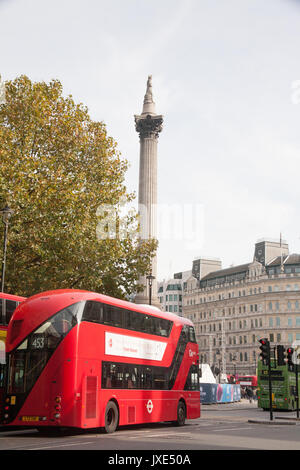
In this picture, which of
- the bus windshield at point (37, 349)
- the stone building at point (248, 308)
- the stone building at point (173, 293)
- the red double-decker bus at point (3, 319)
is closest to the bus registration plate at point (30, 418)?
the bus windshield at point (37, 349)

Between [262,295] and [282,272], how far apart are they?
561 centimetres

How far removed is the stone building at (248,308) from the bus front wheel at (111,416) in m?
82.3

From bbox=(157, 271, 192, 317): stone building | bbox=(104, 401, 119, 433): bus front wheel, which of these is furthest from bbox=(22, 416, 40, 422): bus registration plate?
bbox=(157, 271, 192, 317): stone building

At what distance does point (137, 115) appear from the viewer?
5312cm

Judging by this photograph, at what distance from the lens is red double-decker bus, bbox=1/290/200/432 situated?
16.0m

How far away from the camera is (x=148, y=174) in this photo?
50.1 m

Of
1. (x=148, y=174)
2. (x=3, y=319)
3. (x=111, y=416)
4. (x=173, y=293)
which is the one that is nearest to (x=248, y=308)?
(x=173, y=293)

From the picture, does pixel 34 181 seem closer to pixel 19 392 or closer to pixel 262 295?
pixel 19 392

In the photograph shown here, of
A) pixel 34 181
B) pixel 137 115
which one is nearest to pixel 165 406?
pixel 34 181

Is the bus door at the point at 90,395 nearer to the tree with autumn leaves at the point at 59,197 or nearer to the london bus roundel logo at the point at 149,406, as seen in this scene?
the london bus roundel logo at the point at 149,406

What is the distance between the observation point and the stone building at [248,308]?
341 feet

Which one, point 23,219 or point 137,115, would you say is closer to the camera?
point 23,219

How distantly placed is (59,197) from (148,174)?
2346cm

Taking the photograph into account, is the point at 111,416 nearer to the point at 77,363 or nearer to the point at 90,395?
the point at 90,395
